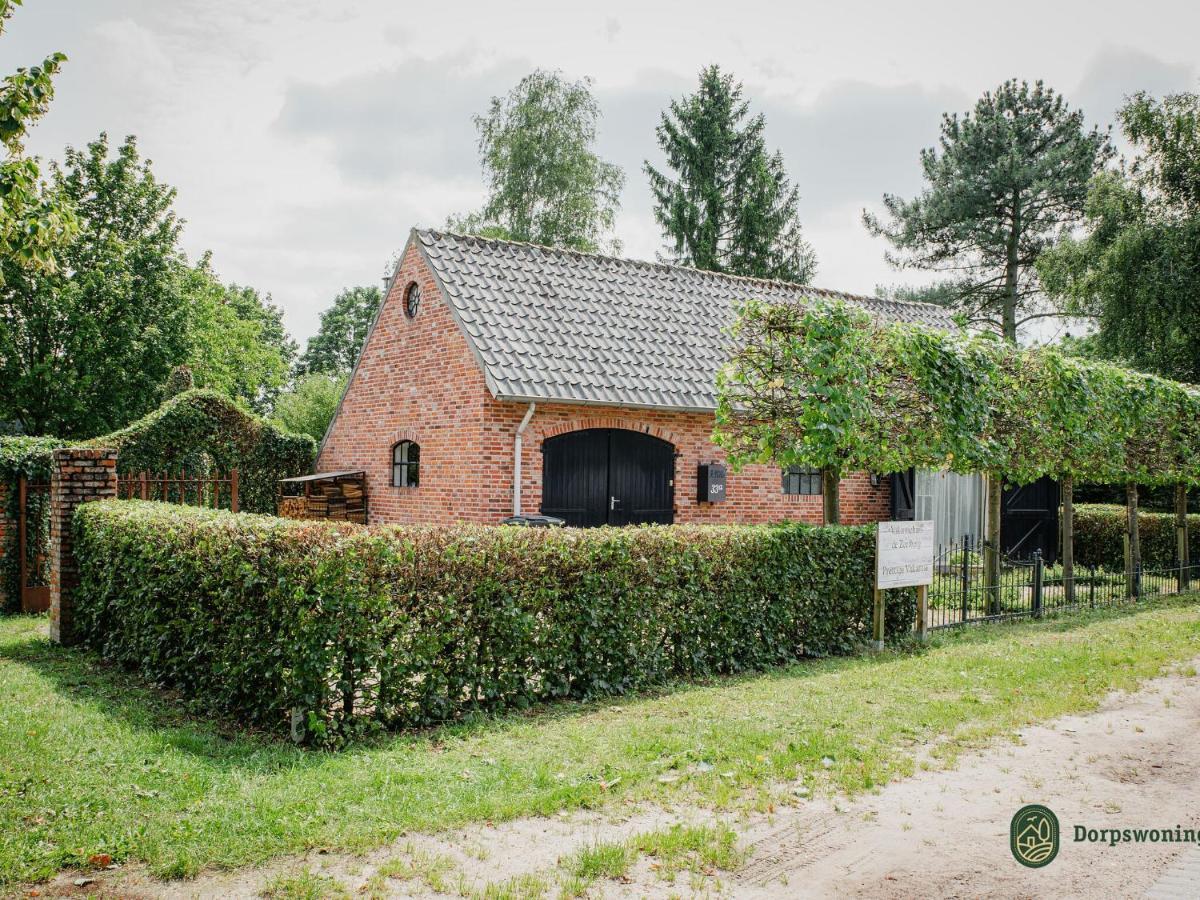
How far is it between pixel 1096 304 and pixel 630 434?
2383cm

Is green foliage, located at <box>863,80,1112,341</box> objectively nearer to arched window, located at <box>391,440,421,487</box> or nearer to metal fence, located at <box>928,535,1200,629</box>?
metal fence, located at <box>928,535,1200,629</box>

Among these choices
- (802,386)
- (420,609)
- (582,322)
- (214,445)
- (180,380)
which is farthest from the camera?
(180,380)

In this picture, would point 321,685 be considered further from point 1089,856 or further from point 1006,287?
point 1006,287

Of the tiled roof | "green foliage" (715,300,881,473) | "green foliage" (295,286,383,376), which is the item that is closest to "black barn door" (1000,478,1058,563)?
the tiled roof

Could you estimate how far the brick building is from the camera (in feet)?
44.1

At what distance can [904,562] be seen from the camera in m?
10.7

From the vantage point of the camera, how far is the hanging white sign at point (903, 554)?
10.4 metres

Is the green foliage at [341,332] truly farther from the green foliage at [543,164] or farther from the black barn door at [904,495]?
the black barn door at [904,495]

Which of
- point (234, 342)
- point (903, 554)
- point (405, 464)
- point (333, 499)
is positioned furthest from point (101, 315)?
point (903, 554)

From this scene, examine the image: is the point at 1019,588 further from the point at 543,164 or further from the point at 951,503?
the point at 543,164

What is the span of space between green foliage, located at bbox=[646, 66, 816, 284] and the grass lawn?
29.1 meters

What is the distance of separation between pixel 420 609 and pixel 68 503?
218 inches

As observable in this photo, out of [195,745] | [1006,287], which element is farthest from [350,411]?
[1006,287]

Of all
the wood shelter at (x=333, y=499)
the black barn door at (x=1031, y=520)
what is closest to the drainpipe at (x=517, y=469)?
the wood shelter at (x=333, y=499)
